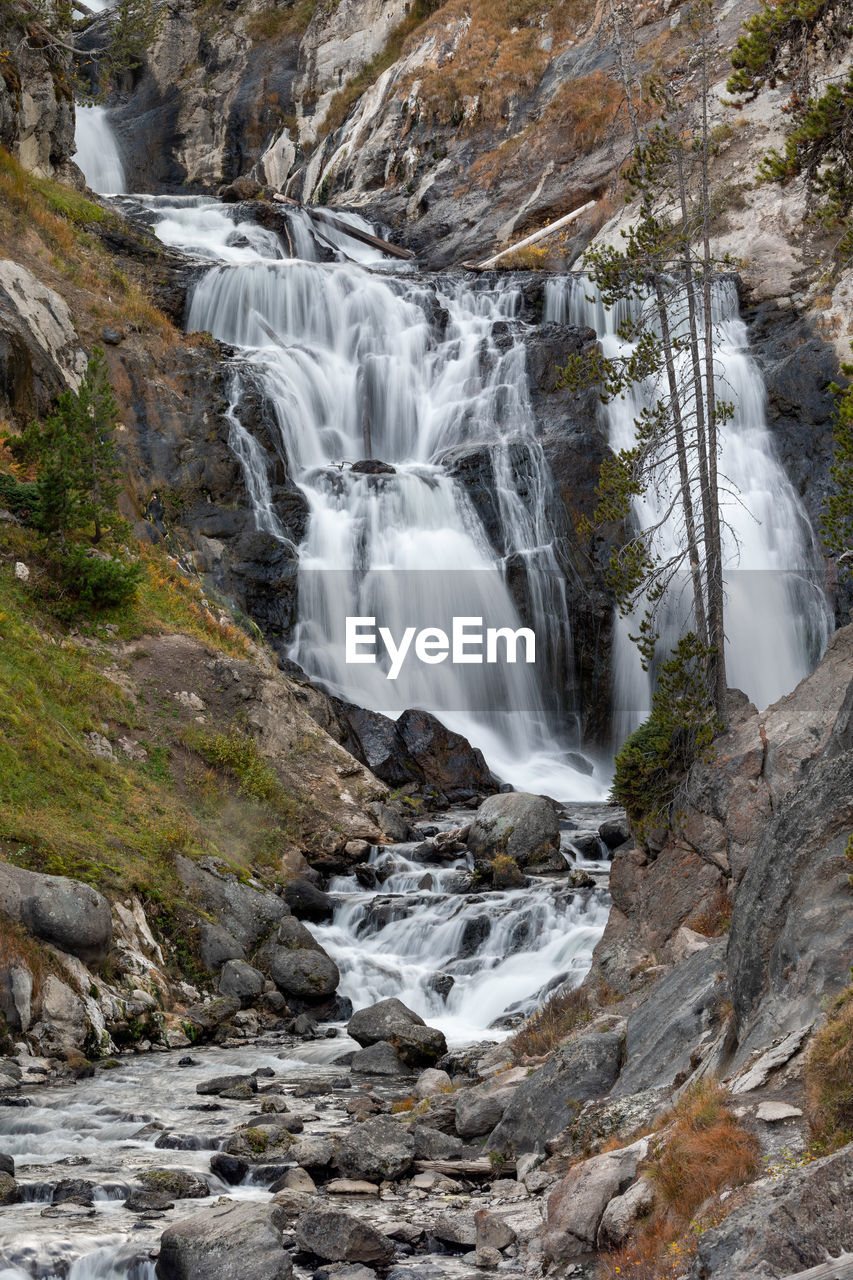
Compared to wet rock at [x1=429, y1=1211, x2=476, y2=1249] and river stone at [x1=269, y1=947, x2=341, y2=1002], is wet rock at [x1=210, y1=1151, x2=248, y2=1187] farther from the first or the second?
river stone at [x1=269, y1=947, x2=341, y2=1002]

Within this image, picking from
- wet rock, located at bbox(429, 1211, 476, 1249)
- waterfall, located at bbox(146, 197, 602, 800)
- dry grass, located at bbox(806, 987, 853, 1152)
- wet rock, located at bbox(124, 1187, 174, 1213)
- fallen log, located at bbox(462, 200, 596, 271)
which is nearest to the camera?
dry grass, located at bbox(806, 987, 853, 1152)

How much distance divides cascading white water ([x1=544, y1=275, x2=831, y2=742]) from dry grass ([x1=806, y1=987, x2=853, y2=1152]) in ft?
73.6

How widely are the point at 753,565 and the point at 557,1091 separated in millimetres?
23467

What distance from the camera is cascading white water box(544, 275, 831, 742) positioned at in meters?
28.5

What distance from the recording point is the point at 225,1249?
688 cm

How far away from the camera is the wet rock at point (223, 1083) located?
11.4 m

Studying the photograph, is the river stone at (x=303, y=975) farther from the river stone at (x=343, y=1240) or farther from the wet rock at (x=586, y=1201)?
the wet rock at (x=586, y=1201)

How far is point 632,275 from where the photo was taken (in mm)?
15836

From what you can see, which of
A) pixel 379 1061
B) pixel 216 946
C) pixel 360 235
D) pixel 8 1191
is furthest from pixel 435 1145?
pixel 360 235

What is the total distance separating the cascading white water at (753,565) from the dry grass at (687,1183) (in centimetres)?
2219

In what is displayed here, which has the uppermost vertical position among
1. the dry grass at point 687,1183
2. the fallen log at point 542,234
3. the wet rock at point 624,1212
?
the fallen log at point 542,234

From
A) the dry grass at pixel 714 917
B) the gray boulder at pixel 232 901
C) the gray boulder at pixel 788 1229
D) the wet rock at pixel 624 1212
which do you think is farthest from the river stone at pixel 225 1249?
the gray boulder at pixel 232 901

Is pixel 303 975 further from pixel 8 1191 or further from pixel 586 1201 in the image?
pixel 586 1201

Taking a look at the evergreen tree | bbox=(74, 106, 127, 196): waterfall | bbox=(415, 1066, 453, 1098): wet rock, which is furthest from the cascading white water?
bbox=(74, 106, 127, 196): waterfall
